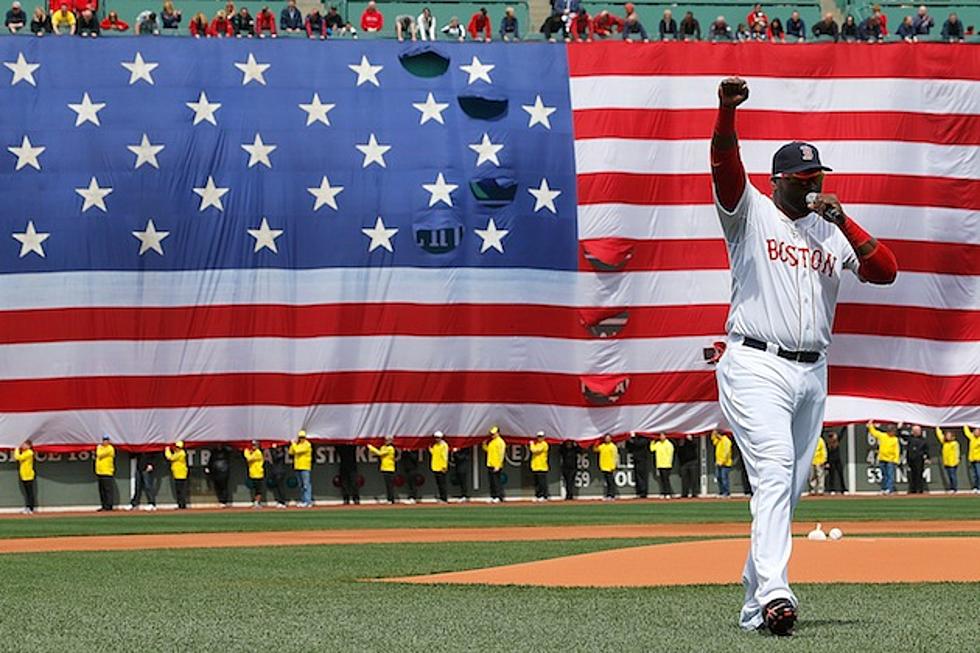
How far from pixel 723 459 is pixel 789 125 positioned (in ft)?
23.0

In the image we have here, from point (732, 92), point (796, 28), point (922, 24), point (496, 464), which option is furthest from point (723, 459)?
point (732, 92)

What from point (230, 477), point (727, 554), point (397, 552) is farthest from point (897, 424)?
point (727, 554)

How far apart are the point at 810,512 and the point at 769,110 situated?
34.3 feet

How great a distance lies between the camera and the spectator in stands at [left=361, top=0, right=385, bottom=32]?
35.4 metres

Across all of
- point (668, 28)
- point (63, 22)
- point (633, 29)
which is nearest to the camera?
point (63, 22)

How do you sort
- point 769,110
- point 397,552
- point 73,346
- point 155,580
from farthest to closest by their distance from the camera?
point 769,110 < point 73,346 < point 397,552 < point 155,580

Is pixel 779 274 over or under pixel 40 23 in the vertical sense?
under

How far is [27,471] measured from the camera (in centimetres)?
3238

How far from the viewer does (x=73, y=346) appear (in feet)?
106

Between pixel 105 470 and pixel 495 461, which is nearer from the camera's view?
pixel 105 470

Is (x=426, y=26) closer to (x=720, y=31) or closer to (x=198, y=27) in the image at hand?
(x=198, y=27)

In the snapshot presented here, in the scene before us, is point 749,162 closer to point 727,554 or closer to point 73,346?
point 73,346

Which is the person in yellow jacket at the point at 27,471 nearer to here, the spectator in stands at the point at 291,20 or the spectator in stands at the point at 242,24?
the spectator in stands at the point at 242,24

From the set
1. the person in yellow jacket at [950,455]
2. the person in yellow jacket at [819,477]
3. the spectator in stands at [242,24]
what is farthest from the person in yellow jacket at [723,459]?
the spectator in stands at [242,24]
